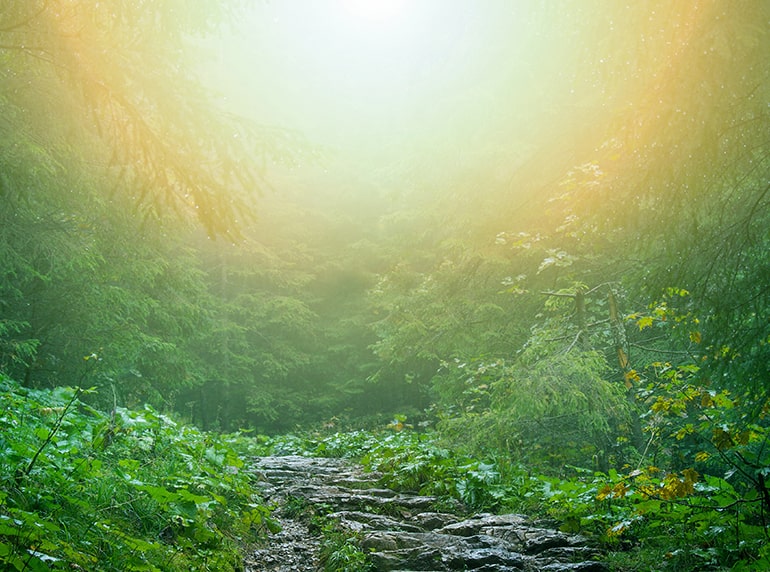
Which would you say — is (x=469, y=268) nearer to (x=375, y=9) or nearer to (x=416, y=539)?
(x=416, y=539)

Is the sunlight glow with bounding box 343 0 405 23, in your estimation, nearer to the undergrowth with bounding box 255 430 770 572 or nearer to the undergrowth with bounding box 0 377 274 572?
the undergrowth with bounding box 255 430 770 572

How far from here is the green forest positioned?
307cm

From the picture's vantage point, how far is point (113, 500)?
3262 mm

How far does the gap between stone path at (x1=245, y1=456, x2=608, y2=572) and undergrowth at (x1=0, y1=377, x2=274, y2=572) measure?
0.33 m

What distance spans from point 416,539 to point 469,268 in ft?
21.2

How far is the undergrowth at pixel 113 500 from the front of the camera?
2.35 metres

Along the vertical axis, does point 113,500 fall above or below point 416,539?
below

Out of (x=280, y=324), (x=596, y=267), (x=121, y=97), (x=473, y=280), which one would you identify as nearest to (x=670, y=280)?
(x=121, y=97)

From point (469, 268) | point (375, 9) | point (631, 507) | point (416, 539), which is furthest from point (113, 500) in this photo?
point (375, 9)

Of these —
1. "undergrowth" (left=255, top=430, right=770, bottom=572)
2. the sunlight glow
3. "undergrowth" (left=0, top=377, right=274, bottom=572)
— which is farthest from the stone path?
the sunlight glow

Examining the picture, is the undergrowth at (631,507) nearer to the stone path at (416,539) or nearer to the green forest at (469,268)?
the green forest at (469,268)

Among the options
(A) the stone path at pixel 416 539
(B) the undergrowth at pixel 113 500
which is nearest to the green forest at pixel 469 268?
(B) the undergrowth at pixel 113 500

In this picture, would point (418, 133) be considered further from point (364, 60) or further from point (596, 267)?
point (364, 60)

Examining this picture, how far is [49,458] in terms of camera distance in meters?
3.35
